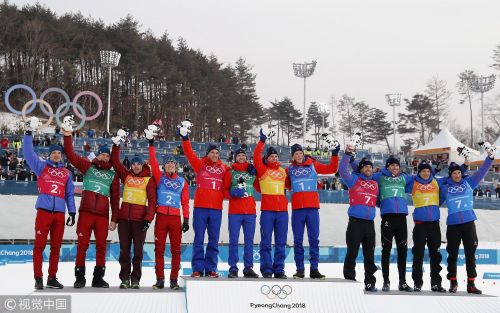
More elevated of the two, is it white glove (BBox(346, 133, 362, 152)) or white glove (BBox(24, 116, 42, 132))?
white glove (BBox(24, 116, 42, 132))

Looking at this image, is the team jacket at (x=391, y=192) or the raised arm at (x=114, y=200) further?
the team jacket at (x=391, y=192)

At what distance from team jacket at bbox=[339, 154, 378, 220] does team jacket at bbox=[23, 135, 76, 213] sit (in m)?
3.80

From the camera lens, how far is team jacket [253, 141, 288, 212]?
27.0 ft

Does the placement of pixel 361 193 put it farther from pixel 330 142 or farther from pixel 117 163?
pixel 117 163

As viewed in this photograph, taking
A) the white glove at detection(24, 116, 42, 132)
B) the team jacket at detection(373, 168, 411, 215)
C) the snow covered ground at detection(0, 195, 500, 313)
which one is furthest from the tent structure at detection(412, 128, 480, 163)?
the white glove at detection(24, 116, 42, 132)

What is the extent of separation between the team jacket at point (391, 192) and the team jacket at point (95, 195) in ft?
12.3

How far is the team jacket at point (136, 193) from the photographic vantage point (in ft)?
25.8

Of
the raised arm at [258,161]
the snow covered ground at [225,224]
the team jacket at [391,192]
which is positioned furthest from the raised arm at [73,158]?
Result: the snow covered ground at [225,224]

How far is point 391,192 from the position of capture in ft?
28.0

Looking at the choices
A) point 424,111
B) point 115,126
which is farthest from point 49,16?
point 424,111

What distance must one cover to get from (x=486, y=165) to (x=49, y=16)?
44.2m

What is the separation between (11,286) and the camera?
10281 mm

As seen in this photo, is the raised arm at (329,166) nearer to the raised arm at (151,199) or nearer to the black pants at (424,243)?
the black pants at (424,243)

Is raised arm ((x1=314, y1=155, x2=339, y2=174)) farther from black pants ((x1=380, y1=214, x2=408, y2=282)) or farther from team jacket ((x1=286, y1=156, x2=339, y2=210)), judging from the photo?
black pants ((x1=380, y1=214, x2=408, y2=282))
